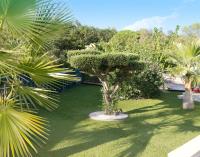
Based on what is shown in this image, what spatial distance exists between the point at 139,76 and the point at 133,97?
3.16ft

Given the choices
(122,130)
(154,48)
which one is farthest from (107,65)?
(154,48)

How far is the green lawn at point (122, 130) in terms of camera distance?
308 inches

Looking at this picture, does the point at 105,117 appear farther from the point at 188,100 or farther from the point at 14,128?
the point at 14,128

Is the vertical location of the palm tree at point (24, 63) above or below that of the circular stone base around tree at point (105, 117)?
above

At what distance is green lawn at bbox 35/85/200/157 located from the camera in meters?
7.83

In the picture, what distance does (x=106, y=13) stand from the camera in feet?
92.8

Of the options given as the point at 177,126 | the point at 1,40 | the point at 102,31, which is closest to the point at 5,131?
the point at 1,40

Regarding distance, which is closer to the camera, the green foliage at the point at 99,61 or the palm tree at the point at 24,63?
the palm tree at the point at 24,63

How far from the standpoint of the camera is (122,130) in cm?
991

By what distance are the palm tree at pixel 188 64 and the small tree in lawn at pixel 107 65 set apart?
220 centimetres

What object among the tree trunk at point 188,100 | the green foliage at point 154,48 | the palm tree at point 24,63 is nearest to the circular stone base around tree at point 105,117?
the tree trunk at point 188,100

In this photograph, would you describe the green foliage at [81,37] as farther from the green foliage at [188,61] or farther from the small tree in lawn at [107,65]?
the small tree in lawn at [107,65]

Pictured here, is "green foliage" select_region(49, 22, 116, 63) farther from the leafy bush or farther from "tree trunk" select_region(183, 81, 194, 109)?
"tree trunk" select_region(183, 81, 194, 109)

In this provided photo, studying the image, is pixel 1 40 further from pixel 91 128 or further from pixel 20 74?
pixel 91 128
